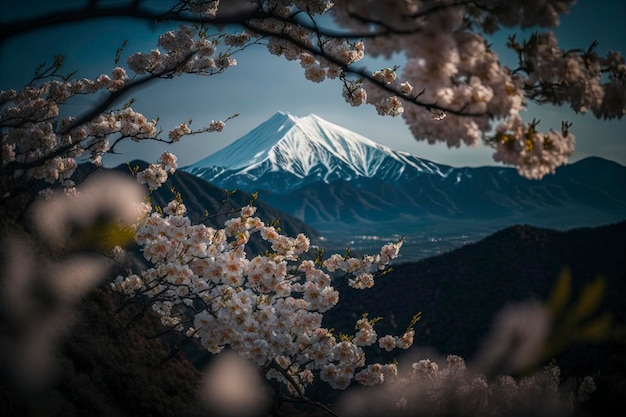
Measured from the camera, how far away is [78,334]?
183 inches

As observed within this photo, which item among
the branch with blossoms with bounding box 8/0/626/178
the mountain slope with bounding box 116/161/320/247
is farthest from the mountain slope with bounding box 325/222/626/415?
the mountain slope with bounding box 116/161/320/247

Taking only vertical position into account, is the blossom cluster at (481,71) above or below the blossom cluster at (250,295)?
above

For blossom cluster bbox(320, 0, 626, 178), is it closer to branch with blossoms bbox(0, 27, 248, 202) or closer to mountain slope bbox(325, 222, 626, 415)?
branch with blossoms bbox(0, 27, 248, 202)

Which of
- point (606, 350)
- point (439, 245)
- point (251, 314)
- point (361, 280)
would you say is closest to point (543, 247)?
point (606, 350)

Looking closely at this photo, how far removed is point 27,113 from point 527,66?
6.43 m

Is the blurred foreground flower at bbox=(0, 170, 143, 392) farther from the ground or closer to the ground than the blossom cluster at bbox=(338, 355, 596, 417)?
farther from the ground

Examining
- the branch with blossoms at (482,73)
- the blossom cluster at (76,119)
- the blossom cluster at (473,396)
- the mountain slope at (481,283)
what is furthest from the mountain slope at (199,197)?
the branch with blossoms at (482,73)

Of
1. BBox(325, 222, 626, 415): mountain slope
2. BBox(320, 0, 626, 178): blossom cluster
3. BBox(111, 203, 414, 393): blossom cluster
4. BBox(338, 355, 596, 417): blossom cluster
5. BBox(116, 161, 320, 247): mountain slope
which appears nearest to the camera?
BBox(320, 0, 626, 178): blossom cluster

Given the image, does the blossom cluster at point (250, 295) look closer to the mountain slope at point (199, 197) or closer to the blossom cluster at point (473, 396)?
the blossom cluster at point (473, 396)

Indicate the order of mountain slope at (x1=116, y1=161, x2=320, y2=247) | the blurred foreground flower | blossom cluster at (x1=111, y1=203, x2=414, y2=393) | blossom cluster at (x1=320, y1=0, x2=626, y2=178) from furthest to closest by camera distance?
mountain slope at (x1=116, y1=161, x2=320, y2=247)
blossom cluster at (x1=111, y1=203, x2=414, y2=393)
the blurred foreground flower
blossom cluster at (x1=320, y1=0, x2=626, y2=178)

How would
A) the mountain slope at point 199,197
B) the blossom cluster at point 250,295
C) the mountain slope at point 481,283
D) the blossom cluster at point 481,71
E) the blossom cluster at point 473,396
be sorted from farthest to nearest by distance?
the mountain slope at point 199,197
the mountain slope at point 481,283
the blossom cluster at point 250,295
the blossom cluster at point 473,396
the blossom cluster at point 481,71

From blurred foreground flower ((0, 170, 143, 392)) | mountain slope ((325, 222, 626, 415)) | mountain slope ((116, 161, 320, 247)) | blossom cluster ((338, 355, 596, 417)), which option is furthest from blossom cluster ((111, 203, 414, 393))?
mountain slope ((116, 161, 320, 247))

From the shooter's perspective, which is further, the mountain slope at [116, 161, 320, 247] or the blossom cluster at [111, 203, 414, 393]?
the mountain slope at [116, 161, 320, 247]

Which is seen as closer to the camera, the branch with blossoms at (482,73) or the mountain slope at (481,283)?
the branch with blossoms at (482,73)
